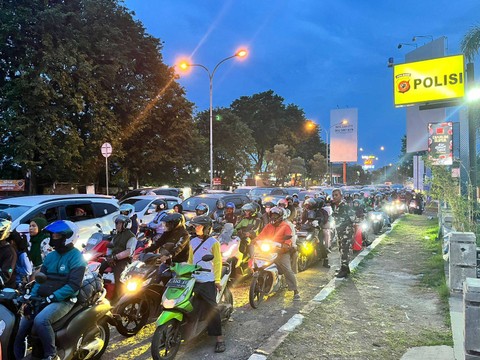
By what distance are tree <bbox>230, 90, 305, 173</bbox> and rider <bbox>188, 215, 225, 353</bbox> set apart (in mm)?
58189

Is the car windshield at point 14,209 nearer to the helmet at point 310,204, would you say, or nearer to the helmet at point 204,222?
the helmet at point 204,222

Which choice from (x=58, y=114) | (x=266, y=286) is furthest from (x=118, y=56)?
(x=266, y=286)

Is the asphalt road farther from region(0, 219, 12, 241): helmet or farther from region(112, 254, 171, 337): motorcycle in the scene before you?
region(0, 219, 12, 241): helmet

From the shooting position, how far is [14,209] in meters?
8.48

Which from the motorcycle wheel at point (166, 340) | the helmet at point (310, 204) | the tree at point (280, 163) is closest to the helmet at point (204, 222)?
the motorcycle wheel at point (166, 340)

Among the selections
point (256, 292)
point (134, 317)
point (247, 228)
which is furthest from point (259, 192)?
point (134, 317)

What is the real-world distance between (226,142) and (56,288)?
41.9m

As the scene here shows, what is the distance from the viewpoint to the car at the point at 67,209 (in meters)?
8.42

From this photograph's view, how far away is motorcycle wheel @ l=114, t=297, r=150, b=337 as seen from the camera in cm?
548

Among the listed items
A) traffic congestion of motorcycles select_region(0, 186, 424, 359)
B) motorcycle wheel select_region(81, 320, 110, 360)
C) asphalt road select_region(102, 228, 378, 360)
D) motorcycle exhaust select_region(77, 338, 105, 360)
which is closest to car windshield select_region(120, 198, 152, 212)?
traffic congestion of motorcycles select_region(0, 186, 424, 359)

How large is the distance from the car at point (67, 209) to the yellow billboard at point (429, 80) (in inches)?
436

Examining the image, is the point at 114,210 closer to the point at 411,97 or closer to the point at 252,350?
the point at 252,350

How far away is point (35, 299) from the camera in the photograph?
3979 millimetres

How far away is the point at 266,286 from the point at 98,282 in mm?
3480
